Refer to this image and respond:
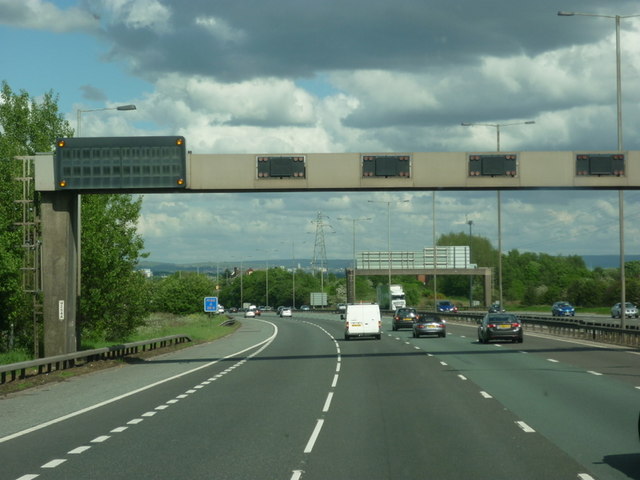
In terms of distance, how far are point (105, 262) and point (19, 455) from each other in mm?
30389

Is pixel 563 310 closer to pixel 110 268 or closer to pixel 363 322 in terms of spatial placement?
pixel 363 322

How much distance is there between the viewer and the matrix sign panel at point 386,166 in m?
33.3

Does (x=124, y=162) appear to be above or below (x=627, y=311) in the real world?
above

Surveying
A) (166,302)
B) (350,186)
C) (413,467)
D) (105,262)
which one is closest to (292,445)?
(413,467)

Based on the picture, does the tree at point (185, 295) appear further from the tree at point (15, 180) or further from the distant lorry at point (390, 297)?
the tree at point (15, 180)

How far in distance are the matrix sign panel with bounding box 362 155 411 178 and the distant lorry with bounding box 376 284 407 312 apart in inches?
3420

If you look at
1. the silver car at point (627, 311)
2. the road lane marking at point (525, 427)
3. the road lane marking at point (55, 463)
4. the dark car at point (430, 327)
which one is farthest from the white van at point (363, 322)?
the road lane marking at point (55, 463)

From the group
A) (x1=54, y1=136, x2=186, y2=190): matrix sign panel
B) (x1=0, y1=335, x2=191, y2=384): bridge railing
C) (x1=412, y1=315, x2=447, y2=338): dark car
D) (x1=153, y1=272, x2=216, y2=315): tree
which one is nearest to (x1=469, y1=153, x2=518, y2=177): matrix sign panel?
(x1=54, y1=136, x2=186, y2=190): matrix sign panel

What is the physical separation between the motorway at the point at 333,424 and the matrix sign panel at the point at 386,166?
6.83 meters

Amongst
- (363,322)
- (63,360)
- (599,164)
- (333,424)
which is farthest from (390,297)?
(333,424)

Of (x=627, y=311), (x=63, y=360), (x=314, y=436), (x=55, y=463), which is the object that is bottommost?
(x=627, y=311)

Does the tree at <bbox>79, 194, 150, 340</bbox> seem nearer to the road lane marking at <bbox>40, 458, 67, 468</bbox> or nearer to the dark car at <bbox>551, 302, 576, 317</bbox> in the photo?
the road lane marking at <bbox>40, 458, 67, 468</bbox>

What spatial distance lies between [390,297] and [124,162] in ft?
296

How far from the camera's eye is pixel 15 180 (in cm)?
3412
